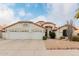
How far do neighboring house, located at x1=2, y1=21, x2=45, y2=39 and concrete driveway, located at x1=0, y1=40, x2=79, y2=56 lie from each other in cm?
14

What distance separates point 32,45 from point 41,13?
0.80 m

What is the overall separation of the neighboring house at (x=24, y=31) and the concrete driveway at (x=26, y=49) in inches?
5.4

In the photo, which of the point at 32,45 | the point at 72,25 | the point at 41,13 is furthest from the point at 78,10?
the point at 32,45

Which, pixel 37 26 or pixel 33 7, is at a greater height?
pixel 33 7

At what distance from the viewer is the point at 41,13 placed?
6582mm

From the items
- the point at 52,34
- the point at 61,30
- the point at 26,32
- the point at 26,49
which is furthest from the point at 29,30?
the point at 61,30

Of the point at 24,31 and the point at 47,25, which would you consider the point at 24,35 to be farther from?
the point at 47,25

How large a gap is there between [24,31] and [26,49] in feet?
1.60

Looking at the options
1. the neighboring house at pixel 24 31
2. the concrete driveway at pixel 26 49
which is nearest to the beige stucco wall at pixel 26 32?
the neighboring house at pixel 24 31

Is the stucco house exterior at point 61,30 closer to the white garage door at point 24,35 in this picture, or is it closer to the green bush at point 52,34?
the green bush at point 52,34

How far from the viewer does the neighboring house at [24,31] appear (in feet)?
21.7

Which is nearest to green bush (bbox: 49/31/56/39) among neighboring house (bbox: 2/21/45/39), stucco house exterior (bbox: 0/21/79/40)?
stucco house exterior (bbox: 0/21/79/40)

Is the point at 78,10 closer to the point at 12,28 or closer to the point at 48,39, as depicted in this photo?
the point at 48,39

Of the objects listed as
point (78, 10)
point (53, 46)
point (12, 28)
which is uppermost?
point (78, 10)
